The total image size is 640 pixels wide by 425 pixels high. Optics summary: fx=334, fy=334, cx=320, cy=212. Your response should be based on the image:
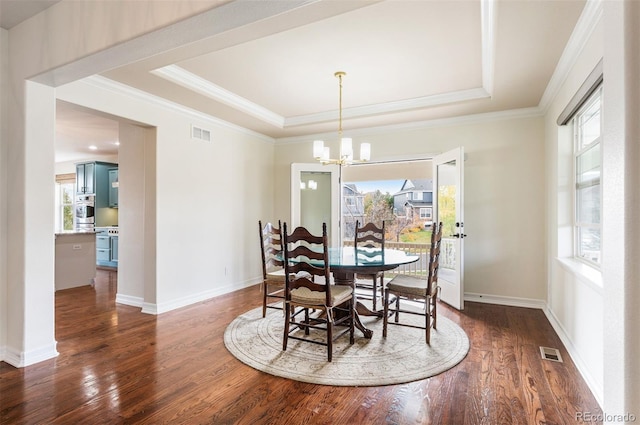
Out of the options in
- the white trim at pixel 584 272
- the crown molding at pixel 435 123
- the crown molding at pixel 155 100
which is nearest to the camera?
the white trim at pixel 584 272

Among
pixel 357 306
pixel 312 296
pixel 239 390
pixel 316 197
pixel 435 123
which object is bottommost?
pixel 239 390

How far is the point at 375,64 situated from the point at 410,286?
2.17 meters

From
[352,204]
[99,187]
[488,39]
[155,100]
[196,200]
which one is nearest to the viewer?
[488,39]

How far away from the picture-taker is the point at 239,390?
225 cm

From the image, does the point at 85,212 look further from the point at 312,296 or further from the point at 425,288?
the point at 425,288

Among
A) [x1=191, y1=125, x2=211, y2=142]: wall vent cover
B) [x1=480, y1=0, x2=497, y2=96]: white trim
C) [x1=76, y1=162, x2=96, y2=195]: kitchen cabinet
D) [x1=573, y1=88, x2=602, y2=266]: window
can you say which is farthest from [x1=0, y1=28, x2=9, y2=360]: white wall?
[x1=76, y1=162, x2=96, y2=195]: kitchen cabinet

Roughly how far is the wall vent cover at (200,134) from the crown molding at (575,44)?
13.2 feet

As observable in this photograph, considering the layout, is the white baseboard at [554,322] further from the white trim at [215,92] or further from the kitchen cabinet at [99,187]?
the kitchen cabinet at [99,187]

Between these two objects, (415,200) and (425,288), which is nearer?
(425,288)

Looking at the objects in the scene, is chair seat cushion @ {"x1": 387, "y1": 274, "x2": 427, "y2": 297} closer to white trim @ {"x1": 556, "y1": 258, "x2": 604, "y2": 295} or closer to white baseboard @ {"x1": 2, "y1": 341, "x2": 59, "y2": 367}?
white trim @ {"x1": 556, "y1": 258, "x2": 604, "y2": 295}

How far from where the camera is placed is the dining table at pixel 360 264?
2.92 metres

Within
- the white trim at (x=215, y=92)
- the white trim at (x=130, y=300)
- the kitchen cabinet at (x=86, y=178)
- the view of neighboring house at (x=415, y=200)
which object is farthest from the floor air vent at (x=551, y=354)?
the kitchen cabinet at (x=86, y=178)

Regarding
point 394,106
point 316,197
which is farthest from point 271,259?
point 394,106

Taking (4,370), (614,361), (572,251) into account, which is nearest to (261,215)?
(4,370)
